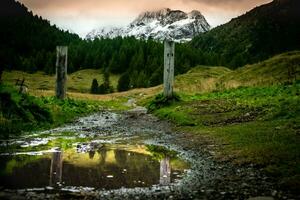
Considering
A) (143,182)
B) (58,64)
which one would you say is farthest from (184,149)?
(58,64)

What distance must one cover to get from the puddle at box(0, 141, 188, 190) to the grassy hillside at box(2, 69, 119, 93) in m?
110

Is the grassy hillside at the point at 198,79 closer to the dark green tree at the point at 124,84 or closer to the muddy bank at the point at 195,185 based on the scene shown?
the muddy bank at the point at 195,185

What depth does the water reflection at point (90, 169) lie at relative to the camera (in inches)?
338

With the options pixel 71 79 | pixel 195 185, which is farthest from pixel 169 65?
pixel 71 79

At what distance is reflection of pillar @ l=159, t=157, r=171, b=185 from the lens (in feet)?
29.4

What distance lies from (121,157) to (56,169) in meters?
2.38

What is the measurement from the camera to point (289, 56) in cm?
5153

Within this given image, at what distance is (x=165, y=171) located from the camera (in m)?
10.0

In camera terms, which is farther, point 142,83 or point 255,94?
point 142,83

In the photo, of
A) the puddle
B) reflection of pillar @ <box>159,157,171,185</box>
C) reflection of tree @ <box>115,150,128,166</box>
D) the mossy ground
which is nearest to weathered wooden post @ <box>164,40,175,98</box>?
the mossy ground

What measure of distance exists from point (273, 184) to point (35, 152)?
6.65m

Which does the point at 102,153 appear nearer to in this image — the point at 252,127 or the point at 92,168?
the point at 92,168

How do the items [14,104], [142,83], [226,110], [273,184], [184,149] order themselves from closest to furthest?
[273,184], [184,149], [14,104], [226,110], [142,83]

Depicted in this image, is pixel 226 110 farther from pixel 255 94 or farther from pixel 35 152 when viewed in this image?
pixel 35 152
